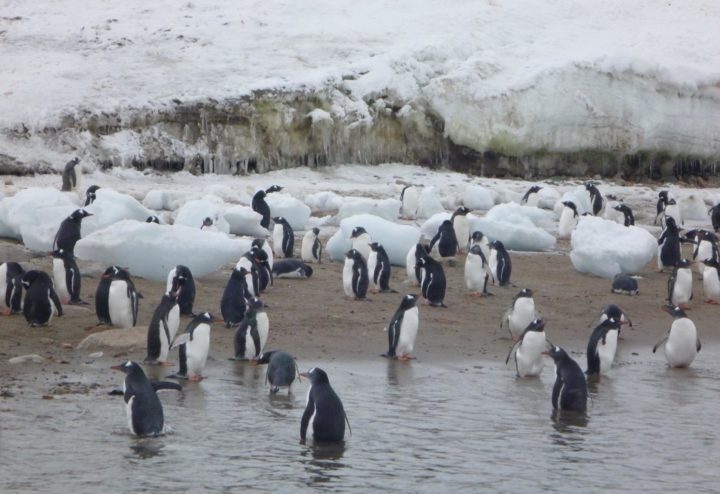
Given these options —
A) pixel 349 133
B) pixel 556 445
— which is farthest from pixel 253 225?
pixel 556 445

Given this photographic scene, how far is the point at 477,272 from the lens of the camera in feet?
42.1

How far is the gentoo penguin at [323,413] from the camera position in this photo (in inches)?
283

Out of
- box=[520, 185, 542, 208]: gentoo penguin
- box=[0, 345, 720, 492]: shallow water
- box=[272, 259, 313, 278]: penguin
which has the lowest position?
box=[0, 345, 720, 492]: shallow water

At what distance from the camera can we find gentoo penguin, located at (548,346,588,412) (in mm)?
8484

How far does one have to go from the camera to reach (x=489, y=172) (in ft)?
75.9

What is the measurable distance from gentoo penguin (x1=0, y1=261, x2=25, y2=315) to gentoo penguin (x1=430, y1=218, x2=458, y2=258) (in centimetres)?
550

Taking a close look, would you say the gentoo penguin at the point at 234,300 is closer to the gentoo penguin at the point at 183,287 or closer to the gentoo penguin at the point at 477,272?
the gentoo penguin at the point at 183,287

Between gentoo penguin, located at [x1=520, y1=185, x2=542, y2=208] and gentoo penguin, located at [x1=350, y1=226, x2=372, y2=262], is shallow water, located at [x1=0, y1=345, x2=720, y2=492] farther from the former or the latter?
gentoo penguin, located at [x1=520, y1=185, x2=542, y2=208]

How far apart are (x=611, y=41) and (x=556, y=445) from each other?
1858cm

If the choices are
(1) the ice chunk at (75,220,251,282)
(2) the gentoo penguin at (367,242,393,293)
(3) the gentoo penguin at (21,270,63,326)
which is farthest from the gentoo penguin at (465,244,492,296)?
(3) the gentoo penguin at (21,270,63,326)

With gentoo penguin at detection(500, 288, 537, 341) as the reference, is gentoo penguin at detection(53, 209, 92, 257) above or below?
above

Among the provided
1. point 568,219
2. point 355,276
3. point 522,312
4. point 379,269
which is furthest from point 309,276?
point 568,219

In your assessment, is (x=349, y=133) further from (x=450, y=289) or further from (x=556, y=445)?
(x=556, y=445)

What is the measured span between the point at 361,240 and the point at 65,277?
3.82m
